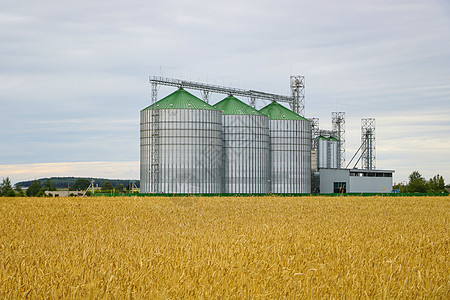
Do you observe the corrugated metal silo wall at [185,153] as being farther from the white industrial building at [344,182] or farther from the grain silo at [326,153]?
the grain silo at [326,153]

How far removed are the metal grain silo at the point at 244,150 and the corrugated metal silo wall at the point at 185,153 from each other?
3.26 metres

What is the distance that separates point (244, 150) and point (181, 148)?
35.7 ft

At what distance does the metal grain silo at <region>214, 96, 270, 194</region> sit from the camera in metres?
72.8

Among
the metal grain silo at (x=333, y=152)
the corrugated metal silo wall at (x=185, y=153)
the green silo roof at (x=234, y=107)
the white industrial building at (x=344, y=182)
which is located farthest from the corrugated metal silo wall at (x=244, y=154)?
the metal grain silo at (x=333, y=152)

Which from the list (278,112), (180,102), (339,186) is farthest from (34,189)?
(339,186)

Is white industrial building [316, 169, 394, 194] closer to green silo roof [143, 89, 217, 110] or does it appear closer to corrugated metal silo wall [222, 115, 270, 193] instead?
corrugated metal silo wall [222, 115, 270, 193]

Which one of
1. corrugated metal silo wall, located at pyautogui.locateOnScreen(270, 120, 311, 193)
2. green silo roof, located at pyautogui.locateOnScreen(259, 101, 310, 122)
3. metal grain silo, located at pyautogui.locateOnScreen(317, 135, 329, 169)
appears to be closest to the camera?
corrugated metal silo wall, located at pyautogui.locateOnScreen(270, 120, 311, 193)

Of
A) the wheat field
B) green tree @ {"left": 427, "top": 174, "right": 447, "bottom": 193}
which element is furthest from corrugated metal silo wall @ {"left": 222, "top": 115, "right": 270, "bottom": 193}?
green tree @ {"left": 427, "top": 174, "right": 447, "bottom": 193}

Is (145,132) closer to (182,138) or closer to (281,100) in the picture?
(182,138)

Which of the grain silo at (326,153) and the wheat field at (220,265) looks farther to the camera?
the grain silo at (326,153)

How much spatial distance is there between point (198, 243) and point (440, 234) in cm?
788

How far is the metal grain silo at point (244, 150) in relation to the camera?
72.8 m

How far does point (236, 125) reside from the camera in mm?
73938

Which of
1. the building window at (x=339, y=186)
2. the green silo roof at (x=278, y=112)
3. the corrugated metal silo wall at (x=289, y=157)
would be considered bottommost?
the building window at (x=339, y=186)
